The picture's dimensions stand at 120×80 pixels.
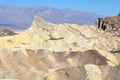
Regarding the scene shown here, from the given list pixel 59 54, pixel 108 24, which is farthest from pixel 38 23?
pixel 108 24

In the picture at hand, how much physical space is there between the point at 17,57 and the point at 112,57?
232 inches

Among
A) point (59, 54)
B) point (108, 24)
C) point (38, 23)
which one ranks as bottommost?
point (108, 24)

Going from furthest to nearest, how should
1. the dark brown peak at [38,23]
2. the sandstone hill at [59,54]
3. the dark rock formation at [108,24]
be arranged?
the dark rock formation at [108,24], the dark brown peak at [38,23], the sandstone hill at [59,54]

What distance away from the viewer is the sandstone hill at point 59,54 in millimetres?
20797

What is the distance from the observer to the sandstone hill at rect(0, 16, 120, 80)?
68.2 feet

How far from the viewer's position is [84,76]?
20.9 meters

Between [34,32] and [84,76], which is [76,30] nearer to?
[34,32]

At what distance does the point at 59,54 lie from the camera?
2267 cm

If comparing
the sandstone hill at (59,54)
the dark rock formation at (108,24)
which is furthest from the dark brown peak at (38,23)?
the dark rock formation at (108,24)

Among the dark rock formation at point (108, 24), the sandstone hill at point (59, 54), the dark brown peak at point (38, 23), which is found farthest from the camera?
the dark rock formation at point (108, 24)

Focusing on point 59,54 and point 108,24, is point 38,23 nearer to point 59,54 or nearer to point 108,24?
point 59,54

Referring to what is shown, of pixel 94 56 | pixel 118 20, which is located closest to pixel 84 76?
pixel 94 56

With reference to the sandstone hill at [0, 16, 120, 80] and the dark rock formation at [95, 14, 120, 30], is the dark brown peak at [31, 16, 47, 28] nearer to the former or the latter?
the sandstone hill at [0, 16, 120, 80]

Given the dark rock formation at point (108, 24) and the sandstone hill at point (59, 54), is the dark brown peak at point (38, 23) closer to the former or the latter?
the sandstone hill at point (59, 54)
